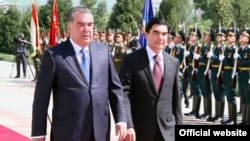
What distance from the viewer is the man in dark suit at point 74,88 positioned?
3.53m

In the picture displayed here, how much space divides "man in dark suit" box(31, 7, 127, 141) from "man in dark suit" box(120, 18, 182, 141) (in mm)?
470

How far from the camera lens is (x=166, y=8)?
29.1 meters

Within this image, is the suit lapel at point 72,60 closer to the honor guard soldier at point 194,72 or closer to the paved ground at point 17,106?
the paved ground at point 17,106

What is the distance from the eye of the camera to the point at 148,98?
4059 mm

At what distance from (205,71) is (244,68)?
3.27 feet

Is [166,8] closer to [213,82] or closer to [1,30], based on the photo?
[1,30]

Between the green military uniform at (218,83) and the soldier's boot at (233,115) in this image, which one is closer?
the soldier's boot at (233,115)

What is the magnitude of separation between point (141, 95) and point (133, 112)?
0.47ft

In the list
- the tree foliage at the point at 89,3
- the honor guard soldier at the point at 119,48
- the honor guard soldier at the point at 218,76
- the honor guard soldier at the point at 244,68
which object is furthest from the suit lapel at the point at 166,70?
the tree foliage at the point at 89,3

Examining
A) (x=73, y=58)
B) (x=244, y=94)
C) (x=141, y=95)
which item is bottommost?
(x=244, y=94)

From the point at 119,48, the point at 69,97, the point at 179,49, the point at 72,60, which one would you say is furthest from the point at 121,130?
the point at 119,48

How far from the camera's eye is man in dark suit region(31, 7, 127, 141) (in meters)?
3.53

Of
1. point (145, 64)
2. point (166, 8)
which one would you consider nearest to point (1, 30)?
point (166, 8)

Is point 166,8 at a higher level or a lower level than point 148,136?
higher
